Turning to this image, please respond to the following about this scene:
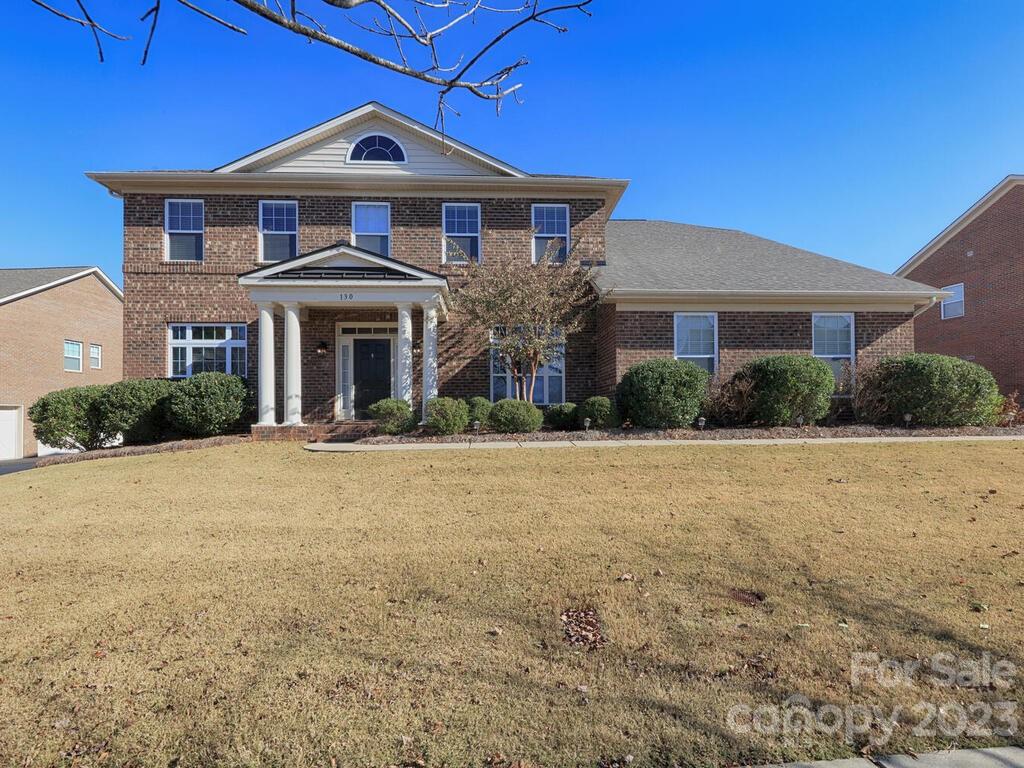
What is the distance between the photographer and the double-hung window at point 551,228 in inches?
606

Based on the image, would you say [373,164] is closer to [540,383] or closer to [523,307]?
[523,307]

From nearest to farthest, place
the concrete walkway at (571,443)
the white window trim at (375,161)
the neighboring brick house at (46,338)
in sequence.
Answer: the concrete walkway at (571,443), the white window trim at (375,161), the neighboring brick house at (46,338)

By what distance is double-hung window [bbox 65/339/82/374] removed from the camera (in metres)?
25.7

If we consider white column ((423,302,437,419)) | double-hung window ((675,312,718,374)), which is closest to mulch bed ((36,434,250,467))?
white column ((423,302,437,419))

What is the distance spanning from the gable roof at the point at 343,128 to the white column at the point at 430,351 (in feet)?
15.4

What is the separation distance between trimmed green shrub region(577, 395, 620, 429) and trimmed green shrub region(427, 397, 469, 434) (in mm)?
2649

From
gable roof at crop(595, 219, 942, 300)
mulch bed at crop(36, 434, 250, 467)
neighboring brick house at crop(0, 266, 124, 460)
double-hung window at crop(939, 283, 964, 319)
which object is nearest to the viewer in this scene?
mulch bed at crop(36, 434, 250, 467)

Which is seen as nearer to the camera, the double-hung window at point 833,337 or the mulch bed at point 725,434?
the mulch bed at point 725,434

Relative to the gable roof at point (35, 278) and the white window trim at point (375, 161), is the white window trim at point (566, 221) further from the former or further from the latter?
the gable roof at point (35, 278)

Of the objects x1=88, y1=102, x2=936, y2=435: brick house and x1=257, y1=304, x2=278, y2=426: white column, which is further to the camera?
x1=88, y1=102, x2=936, y2=435: brick house

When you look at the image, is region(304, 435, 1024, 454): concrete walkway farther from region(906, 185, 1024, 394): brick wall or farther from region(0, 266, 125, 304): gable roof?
region(0, 266, 125, 304): gable roof

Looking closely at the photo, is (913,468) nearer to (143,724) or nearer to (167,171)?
(143,724)

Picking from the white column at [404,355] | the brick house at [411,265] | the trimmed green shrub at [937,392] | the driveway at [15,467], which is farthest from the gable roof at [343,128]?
the trimmed green shrub at [937,392]

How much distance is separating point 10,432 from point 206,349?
52.1 feet
